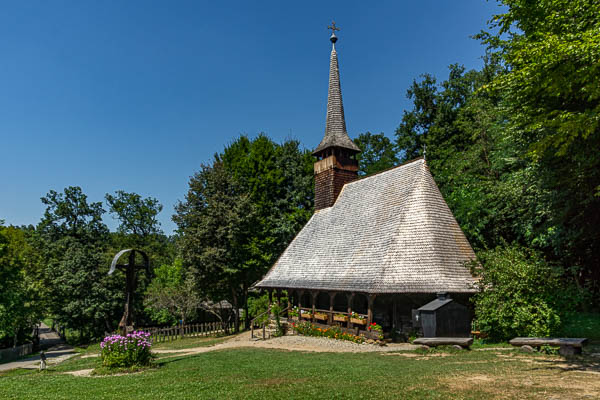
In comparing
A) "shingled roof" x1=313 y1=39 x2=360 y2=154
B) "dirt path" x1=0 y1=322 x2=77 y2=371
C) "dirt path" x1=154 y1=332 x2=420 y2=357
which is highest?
"shingled roof" x1=313 y1=39 x2=360 y2=154

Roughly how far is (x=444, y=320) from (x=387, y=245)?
4.88 meters

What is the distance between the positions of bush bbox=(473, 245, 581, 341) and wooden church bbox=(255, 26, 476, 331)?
59.3 inches

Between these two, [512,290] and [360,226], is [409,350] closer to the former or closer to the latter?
[512,290]

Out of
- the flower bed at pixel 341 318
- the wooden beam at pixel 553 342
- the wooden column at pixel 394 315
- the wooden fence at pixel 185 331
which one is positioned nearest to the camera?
the wooden beam at pixel 553 342

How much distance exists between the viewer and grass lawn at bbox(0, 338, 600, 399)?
24.4 ft

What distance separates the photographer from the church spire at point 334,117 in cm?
2950

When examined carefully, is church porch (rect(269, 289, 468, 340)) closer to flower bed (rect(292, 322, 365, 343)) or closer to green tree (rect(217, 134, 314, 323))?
flower bed (rect(292, 322, 365, 343))

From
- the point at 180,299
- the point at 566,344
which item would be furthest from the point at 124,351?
the point at 180,299

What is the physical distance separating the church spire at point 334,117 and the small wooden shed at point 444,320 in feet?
53.3

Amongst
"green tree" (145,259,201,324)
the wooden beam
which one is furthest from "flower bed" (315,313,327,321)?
"green tree" (145,259,201,324)

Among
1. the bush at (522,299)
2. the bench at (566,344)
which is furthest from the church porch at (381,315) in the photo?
the bench at (566,344)

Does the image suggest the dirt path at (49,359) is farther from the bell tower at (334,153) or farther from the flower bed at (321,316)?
the bell tower at (334,153)

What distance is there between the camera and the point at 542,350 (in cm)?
1177

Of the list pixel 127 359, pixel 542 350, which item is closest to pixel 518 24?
pixel 542 350
